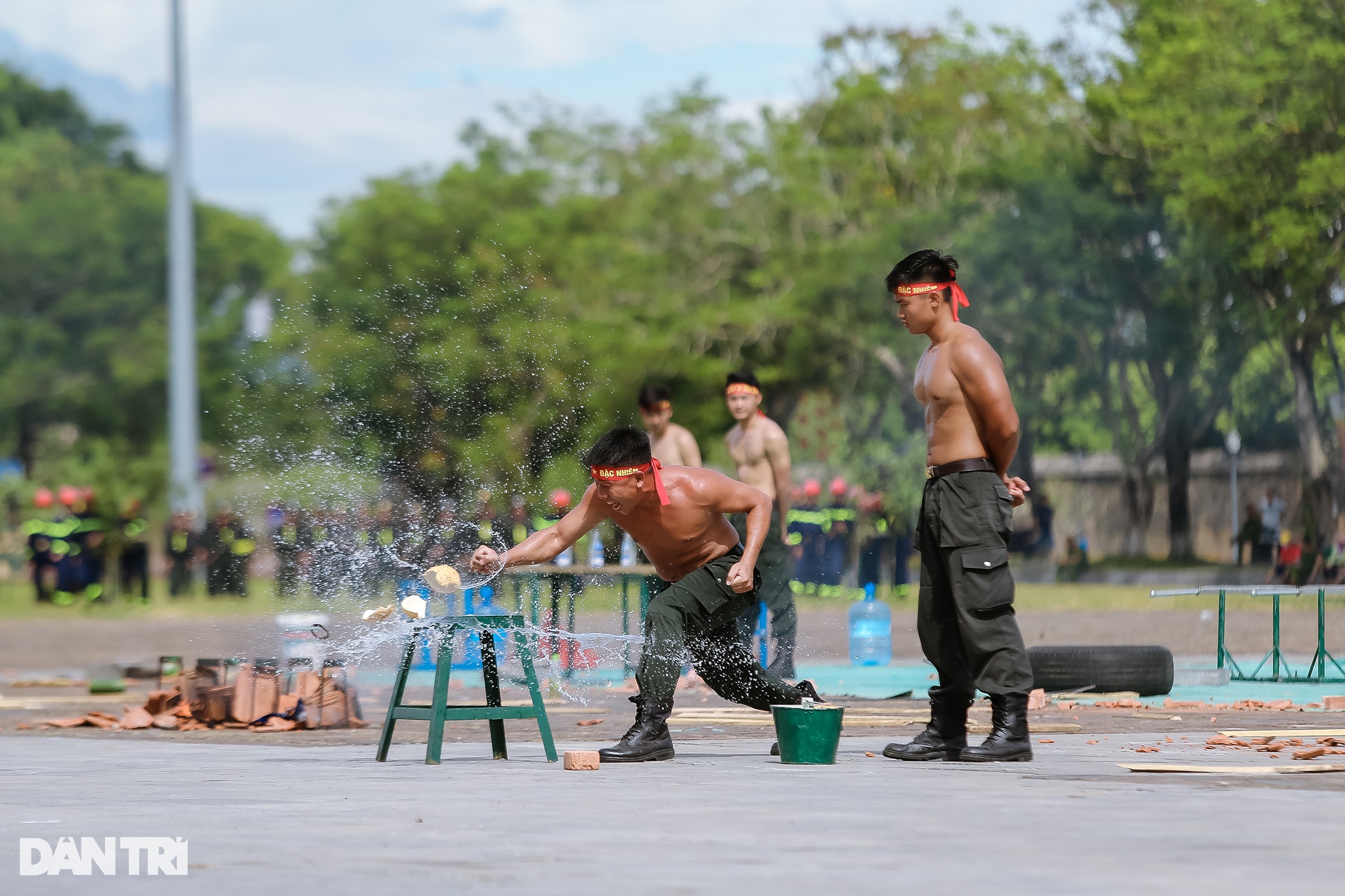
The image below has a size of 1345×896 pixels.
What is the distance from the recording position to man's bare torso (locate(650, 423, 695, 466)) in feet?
47.1

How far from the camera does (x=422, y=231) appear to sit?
63.1 m

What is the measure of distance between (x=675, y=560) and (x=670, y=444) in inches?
180

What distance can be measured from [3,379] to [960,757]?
69352mm

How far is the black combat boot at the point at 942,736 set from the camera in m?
9.20

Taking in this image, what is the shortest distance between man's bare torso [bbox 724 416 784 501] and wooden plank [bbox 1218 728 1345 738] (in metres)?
4.30

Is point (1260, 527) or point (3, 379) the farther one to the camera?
point (3, 379)

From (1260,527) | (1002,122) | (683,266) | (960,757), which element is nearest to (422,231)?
(683,266)

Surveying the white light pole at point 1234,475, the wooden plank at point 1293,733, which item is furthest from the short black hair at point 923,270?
the white light pole at point 1234,475

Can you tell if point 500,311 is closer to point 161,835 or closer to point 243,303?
point 243,303

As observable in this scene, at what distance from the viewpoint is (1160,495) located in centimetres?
4669

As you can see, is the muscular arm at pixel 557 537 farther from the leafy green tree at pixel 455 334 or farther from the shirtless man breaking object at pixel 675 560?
the leafy green tree at pixel 455 334

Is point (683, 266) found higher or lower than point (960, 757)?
higher

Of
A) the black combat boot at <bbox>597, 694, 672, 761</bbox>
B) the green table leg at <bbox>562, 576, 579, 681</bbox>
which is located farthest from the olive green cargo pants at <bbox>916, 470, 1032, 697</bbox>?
the green table leg at <bbox>562, 576, 579, 681</bbox>

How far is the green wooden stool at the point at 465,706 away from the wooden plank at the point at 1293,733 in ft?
10.8
